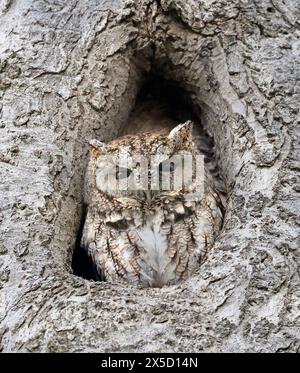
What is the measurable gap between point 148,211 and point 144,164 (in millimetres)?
174

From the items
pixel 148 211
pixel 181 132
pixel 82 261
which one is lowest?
pixel 82 261

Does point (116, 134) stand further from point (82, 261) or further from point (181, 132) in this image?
point (82, 261)

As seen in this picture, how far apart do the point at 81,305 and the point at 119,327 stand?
138 mm

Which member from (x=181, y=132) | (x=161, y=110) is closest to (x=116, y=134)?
(x=161, y=110)

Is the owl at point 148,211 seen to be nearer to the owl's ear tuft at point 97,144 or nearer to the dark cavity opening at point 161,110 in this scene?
the owl's ear tuft at point 97,144

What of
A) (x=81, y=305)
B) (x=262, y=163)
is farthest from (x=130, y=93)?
(x=81, y=305)

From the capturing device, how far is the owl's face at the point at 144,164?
2600 millimetres

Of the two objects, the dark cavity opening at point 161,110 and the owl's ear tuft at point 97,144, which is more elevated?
the dark cavity opening at point 161,110

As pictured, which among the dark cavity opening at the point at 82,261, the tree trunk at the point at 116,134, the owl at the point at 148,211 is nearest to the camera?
the tree trunk at the point at 116,134

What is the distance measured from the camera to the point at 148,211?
8.61ft

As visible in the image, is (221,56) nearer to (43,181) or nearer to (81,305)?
(43,181)

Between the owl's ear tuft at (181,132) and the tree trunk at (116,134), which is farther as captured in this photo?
the owl's ear tuft at (181,132)

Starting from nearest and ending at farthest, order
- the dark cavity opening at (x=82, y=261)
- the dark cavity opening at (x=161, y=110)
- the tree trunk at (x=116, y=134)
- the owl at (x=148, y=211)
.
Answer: the tree trunk at (x=116, y=134) < the owl at (x=148, y=211) < the dark cavity opening at (x=82, y=261) < the dark cavity opening at (x=161, y=110)

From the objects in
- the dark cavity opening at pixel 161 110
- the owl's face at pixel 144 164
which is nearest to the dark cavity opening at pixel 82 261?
the owl's face at pixel 144 164
